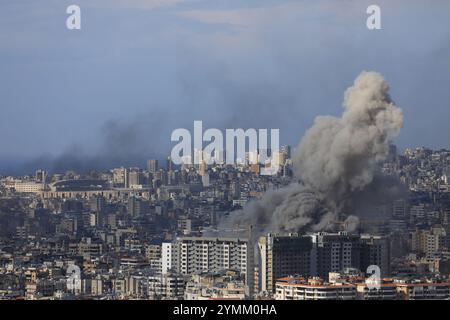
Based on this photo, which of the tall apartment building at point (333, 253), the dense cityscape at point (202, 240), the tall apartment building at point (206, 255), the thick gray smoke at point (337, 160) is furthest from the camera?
the thick gray smoke at point (337, 160)

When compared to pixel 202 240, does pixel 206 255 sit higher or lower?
lower

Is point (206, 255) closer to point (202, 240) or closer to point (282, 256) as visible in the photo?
point (202, 240)

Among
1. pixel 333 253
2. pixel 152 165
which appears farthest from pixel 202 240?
pixel 152 165

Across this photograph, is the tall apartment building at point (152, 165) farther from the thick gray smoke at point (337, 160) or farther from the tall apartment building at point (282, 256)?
the tall apartment building at point (282, 256)

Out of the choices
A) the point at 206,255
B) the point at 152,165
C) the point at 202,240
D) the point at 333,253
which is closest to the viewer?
the point at 333,253

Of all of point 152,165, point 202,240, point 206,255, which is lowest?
point 206,255

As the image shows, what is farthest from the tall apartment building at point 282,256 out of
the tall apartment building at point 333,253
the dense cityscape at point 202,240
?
the tall apartment building at point 333,253
